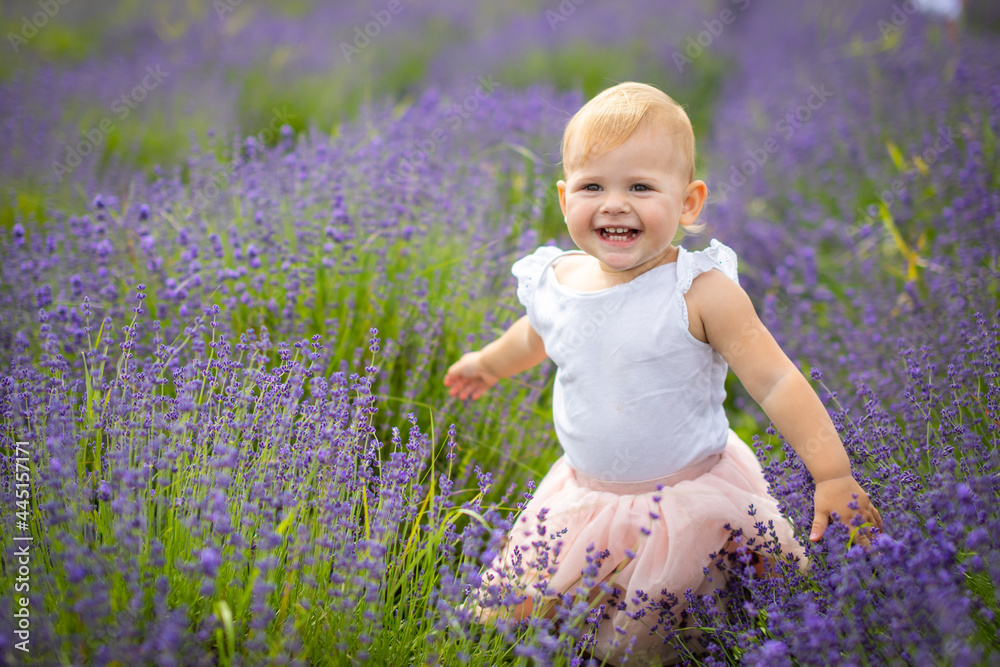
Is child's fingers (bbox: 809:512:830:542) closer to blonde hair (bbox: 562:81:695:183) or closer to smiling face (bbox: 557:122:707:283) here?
smiling face (bbox: 557:122:707:283)

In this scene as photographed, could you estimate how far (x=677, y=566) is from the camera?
5.78 feet

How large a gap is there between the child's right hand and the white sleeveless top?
0.39 meters

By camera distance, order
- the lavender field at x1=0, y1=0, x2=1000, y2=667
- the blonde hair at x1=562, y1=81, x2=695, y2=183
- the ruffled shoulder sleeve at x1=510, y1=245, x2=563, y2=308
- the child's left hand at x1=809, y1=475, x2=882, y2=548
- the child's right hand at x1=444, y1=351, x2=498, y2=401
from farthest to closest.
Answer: the child's right hand at x1=444, y1=351, x2=498, y2=401 → the ruffled shoulder sleeve at x1=510, y1=245, x2=563, y2=308 → the blonde hair at x1=562, y1=81, x2=695, y2=183 → the child's left hand at x1=809, y1=475, x2=882, y2=548 → the lavender field at x1=0, y1=0, x2=1000, y2=667

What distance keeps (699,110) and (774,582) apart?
6.31m

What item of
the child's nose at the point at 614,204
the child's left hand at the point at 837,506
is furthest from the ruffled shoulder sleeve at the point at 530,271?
the child's left hand at the point at 837,506

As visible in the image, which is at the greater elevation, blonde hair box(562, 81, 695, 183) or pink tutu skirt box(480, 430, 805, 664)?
blonde hair box(562, 81, 695, 183)

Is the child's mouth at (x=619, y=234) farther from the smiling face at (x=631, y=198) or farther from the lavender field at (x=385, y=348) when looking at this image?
the lavender field at (x=385, y=348)

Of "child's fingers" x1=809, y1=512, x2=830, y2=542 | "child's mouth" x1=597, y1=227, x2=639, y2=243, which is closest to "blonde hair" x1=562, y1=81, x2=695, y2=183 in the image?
"child's mouth" x1=597, y1=227, x2=639, y2=243

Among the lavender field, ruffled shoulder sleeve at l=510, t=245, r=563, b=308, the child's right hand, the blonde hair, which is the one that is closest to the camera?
the lavender field

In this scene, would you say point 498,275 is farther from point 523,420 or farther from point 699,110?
point 699,110

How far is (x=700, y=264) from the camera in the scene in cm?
179

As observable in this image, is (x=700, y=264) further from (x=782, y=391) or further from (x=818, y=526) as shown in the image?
(x=818, y=526)

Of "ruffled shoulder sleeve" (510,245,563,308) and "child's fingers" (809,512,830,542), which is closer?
"child's fingers" (809,512,830,542)

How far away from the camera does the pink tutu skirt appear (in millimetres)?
1769
